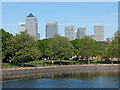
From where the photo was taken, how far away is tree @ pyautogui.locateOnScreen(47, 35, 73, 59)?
89.6 m

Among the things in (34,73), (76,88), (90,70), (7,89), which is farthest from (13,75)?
(90,70)

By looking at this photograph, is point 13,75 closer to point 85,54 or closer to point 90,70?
point 90,70

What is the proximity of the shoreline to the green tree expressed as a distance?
22.3ft

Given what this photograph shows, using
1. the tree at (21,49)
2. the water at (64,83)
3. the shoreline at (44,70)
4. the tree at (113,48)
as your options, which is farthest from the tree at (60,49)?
the water at (64,83)

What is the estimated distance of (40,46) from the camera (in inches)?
4621

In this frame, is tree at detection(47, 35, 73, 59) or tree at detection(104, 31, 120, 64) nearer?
tree at detection(47, 35, 73, 59)

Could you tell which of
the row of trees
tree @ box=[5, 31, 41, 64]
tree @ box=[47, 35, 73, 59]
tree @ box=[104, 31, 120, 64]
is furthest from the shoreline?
tree @ box=[47, 35, 73, 59]

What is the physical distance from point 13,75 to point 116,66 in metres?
41.0

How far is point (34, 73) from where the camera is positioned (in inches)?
2835

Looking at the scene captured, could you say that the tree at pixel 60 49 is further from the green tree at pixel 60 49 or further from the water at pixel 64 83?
the water at pixel 64 83

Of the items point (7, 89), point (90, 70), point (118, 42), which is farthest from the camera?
point (118, 42)

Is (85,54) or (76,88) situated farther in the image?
(85,54)

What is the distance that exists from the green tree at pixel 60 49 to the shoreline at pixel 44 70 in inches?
268

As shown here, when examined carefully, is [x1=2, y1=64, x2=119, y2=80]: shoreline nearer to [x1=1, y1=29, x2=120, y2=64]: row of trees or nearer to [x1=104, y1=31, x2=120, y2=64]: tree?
[x1=1, y1=29, x2=120, y2=64]: row of trees
